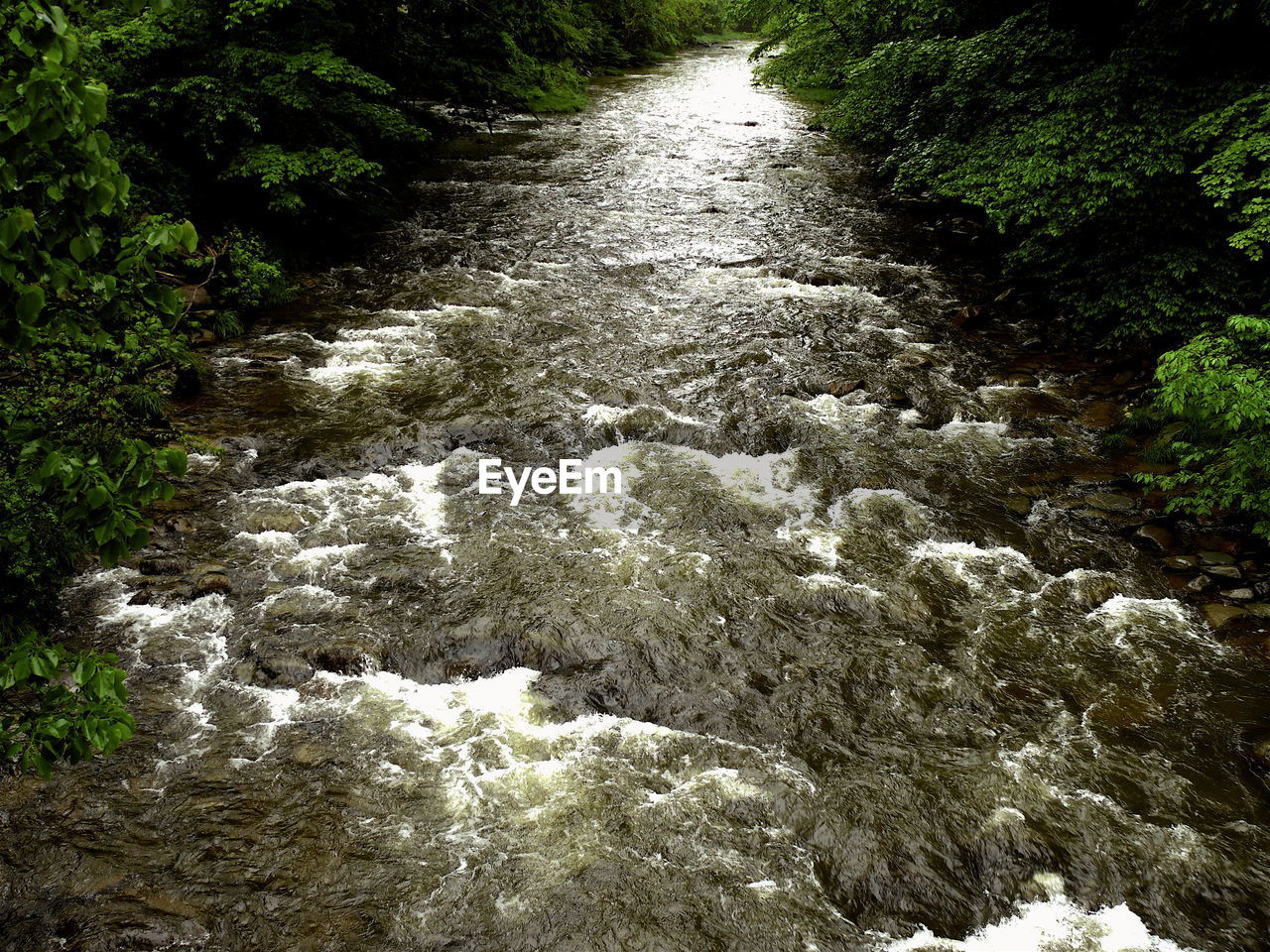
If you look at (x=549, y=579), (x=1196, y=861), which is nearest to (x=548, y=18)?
(x=549, y=579)

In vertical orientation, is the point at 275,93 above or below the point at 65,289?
above

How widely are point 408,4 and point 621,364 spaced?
13671mm

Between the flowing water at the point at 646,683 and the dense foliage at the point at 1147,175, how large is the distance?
174cm

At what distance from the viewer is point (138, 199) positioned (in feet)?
37.3

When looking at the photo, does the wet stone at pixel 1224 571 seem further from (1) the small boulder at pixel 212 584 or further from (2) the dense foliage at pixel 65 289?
(1) the small boulder at pixel 212 584

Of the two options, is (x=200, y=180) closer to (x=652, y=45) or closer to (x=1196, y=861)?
(x=1196, y=861)

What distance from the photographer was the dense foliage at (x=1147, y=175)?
812 cm

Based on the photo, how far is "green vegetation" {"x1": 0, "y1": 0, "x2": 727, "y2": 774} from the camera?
248 cm

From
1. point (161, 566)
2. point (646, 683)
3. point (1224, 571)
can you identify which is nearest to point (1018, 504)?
point (1224, 571)

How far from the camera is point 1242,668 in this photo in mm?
6867

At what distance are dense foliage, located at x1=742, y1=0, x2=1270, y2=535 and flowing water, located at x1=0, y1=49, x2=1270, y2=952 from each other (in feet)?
5.70

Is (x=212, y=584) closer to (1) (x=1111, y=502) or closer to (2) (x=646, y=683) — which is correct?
(2) (x=646, y=683)

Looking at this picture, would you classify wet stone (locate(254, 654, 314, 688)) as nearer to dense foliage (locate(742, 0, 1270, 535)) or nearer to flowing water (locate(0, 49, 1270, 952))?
flowing water (locate(0, 49, 1270, 952))

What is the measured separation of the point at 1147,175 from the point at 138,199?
15.2 m
